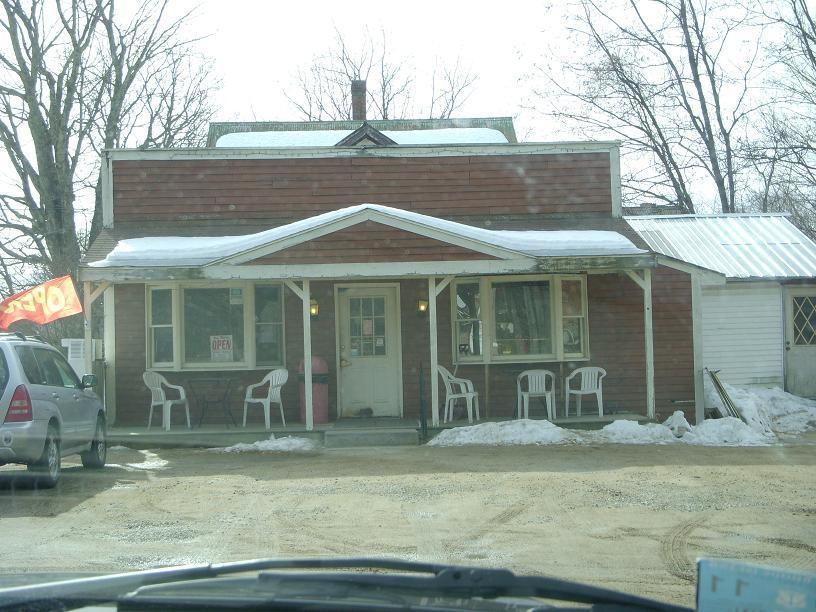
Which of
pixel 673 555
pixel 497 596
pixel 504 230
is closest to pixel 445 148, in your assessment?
pixel 504 230

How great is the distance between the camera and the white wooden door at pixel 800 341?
19359 mm

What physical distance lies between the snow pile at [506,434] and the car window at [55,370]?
4.95 meters

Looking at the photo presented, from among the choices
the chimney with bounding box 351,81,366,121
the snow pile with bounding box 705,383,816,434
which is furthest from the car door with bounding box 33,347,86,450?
the chimney with bounding box 351,81,366,121

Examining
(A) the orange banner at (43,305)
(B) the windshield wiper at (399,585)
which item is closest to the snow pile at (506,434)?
(A) the orange banner at (43,305)

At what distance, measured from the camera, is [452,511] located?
8.38m

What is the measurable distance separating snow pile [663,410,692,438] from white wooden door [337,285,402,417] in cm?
442

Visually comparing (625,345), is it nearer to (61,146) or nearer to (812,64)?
(812,64)

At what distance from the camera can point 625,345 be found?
16.0m

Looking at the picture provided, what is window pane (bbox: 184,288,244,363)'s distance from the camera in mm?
15344

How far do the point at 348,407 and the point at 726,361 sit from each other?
8581mm

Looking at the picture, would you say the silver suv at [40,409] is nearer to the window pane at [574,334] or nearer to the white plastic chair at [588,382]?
the white plastic chair at [588,382]

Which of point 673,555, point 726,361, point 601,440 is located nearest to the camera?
point 673,555

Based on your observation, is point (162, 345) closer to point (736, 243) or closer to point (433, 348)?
point (433, 348)

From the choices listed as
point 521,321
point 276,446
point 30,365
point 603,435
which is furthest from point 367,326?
point 30,365
